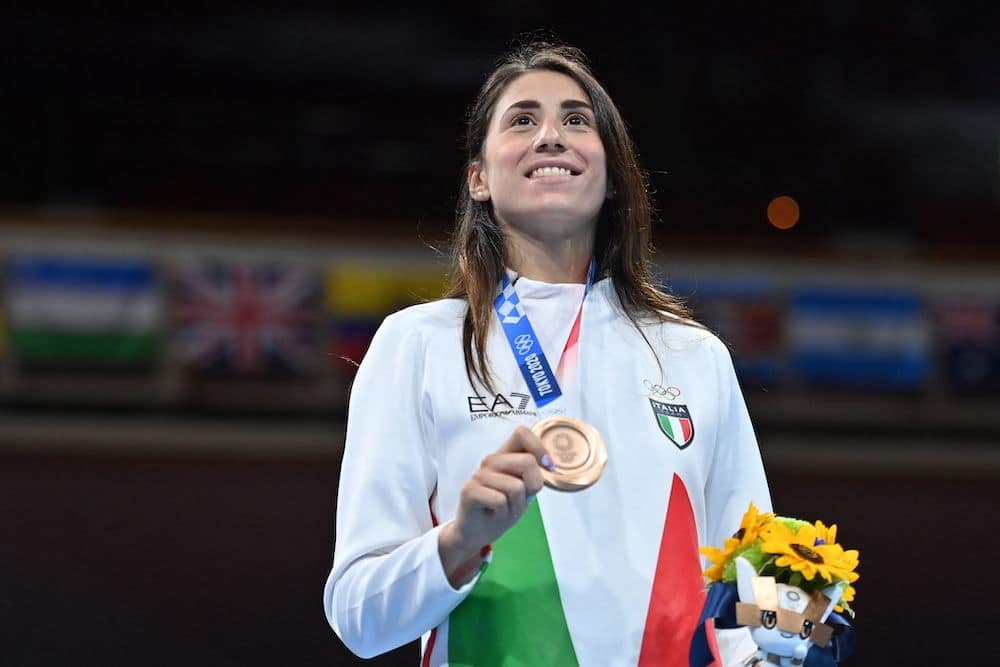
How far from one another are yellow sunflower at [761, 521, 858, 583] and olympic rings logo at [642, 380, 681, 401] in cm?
26

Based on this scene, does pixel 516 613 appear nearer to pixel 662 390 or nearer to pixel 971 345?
pixel 662 390

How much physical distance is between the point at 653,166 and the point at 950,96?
11.6 ft

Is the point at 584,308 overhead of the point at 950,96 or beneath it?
beneath

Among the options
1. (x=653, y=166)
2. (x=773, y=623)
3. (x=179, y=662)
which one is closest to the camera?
(x=773, y=623)

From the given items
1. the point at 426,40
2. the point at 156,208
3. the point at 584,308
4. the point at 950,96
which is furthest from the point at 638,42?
the point at 584,308

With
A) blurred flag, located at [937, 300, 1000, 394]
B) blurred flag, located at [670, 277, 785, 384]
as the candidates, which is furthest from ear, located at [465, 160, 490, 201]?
blurred flag, located at [937, 300, 1000, 394]

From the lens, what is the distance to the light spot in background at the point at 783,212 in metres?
11.4

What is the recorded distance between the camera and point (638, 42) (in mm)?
11781

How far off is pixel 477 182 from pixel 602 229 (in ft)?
0.72

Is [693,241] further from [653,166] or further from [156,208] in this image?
[156,208]

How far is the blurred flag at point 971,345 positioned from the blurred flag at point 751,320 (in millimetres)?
1337

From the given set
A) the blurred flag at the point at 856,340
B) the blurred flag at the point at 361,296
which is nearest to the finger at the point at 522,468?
the blurred flag at the point at 361,296

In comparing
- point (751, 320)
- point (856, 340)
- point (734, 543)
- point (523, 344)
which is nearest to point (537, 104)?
point (523, 344)

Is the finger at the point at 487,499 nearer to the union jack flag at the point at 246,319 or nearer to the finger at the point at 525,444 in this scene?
the finger at the point at 525,444
